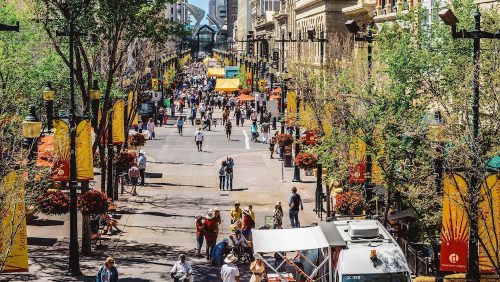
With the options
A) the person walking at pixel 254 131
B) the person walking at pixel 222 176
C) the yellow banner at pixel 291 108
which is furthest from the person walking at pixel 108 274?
the person walking at pixel 254 131

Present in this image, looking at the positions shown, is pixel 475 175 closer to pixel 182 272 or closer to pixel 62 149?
pixel 182 272

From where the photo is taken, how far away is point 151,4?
32.7 metres

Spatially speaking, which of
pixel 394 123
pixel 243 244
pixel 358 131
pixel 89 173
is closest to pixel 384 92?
pixel 394 123

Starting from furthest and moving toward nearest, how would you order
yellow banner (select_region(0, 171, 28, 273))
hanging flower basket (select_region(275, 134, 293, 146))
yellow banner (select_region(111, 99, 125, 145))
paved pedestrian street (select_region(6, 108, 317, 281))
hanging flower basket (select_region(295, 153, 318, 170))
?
hanging flower basket (select_region(275, 134, 293, 146)) → hanging flower basket (select_region(295, 153, 318, 170)) → yellow banner (select_region(111, 99, 125, 145)) → paved pedestrian street (select_region(6, 108, 317, 281)) → yellow banner (select_region(0, 171, 28, 273))

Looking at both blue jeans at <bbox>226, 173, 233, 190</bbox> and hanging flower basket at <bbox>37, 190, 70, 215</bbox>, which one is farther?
blue jeans at <bbox>226, 173, 233, 190</bbox>

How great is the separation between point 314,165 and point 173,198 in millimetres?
6305

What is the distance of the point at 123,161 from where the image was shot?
40.5m

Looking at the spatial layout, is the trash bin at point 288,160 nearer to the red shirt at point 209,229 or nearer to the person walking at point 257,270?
the red shirt at point 209,229

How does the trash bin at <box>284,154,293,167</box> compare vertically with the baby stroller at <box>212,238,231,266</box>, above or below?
above

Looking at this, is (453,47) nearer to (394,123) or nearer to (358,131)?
(394,123)

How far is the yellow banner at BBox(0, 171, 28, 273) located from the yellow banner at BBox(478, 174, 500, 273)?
9375mm

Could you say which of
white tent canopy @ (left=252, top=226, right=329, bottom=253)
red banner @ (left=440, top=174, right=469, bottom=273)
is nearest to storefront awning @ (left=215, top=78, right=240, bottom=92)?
white tent canopy @ (left=252, top=226, right=329, bottom=253)

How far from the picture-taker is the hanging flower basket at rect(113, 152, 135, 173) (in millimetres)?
40444

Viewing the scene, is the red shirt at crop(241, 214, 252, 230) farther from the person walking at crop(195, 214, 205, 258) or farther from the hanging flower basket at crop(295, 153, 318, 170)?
the hanging flower basket at crop(295, 153, 318, 170)
